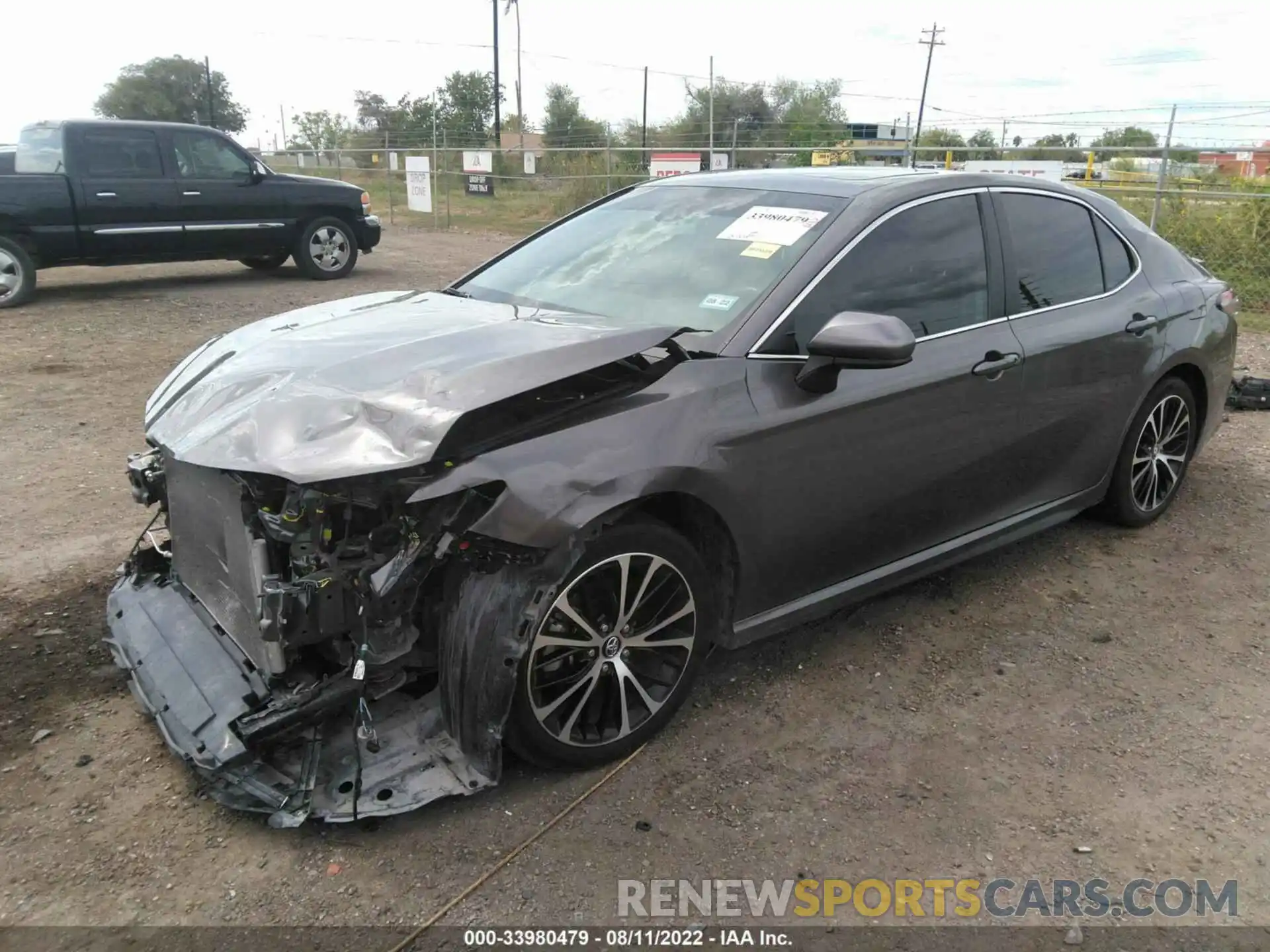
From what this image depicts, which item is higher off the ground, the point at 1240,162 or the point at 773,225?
the point at 1240,162

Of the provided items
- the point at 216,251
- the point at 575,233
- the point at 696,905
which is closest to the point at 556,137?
the point at 216,251

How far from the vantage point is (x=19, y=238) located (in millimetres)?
10039

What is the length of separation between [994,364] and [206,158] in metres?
10.4

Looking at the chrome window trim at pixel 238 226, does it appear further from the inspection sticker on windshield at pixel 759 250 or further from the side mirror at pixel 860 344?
the side mirror at pixel 860 344

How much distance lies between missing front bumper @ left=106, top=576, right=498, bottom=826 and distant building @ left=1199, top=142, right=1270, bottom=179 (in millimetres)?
15166

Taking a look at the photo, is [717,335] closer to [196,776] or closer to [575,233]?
[575,233]

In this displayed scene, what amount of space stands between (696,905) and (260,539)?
151 cm

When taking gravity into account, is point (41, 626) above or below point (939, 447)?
below

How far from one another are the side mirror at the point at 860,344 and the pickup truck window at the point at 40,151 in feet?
33.3

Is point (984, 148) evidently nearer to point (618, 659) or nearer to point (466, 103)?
point (618, 659)

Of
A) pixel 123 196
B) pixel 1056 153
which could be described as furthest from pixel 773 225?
pixel 1056 153

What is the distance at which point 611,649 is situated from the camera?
9.37ft

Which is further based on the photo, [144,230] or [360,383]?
[144,230]

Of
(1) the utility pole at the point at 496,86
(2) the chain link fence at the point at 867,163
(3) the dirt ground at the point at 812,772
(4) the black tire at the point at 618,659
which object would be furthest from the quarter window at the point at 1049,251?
(1) the utility pole at the point at 496,86
